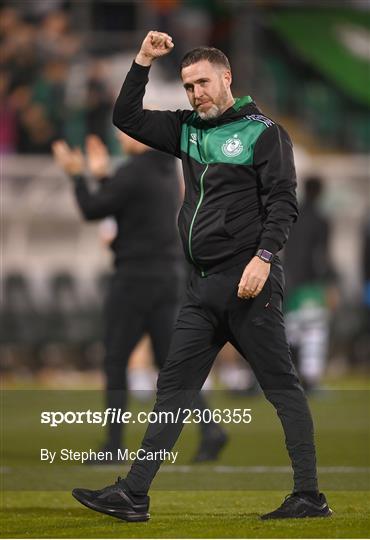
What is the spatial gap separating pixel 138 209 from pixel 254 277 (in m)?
3.47

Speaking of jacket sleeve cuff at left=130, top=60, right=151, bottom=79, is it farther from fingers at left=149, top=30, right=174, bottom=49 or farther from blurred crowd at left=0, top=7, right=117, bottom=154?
blurred crowd at left=0, top=7, right=117, bottom=154

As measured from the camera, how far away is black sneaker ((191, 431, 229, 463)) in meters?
10.5

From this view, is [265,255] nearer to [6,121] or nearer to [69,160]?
[69,160]

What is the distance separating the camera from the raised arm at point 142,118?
7867 mm

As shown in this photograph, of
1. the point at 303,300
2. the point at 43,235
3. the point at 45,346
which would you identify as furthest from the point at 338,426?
the point at 43,235

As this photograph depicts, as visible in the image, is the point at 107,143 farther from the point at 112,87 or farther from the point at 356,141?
the point at 356,141

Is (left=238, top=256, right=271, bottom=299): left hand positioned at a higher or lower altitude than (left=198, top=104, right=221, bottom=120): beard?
lower

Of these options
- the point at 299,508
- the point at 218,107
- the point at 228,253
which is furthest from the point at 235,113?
the point at 299,508

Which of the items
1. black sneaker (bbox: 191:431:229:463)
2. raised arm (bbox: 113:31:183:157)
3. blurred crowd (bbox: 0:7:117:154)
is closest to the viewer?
raised arm (bbox: 113:31:183:157)

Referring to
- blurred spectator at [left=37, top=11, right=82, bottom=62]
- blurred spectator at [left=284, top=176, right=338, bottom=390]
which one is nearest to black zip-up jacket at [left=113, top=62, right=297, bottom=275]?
blurred spectator at [left=284, top=176, right=338, bottom=390]

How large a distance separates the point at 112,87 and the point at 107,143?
0.84m

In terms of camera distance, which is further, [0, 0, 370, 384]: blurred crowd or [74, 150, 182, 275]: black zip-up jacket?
[0, 0, 370, 384]: blurred crowd

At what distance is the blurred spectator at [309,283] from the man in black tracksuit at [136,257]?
4.97 m

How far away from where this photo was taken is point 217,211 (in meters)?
7.72
